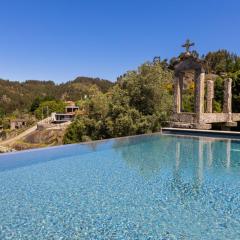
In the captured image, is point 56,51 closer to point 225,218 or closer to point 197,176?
point 197,176

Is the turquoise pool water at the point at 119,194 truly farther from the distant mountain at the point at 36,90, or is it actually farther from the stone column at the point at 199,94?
the distant mountain at the point at 36,90

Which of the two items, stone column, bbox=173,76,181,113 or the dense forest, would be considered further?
the dense forest

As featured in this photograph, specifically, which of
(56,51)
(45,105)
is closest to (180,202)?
(56,51)

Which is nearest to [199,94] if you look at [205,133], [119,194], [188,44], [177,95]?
[177,95]

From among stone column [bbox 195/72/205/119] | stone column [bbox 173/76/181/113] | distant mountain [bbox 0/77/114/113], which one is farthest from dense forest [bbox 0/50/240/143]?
distant mountain [bbox 0/77/114/113]

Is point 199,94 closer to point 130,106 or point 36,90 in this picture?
point 130,106

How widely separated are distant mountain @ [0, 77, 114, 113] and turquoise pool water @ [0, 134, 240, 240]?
280 ft

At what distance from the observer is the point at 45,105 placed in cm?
7031

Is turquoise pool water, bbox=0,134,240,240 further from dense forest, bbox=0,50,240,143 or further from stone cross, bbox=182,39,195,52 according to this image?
stone cross, bbox=182,39,195,52

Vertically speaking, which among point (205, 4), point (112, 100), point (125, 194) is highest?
point (205, 4)

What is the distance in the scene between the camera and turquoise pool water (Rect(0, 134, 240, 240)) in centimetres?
356

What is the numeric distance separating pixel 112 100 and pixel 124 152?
8.46 meters

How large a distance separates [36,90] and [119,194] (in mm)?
110962

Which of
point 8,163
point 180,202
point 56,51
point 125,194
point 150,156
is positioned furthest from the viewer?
point 56,51
